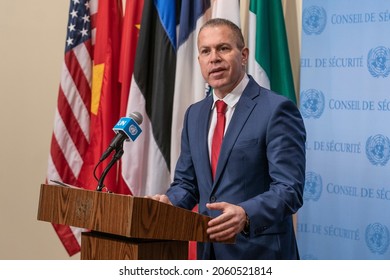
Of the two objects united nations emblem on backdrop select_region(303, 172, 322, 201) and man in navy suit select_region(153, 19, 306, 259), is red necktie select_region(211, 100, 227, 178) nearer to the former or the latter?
man in navy suit select_region(153, 19, 306, 259)

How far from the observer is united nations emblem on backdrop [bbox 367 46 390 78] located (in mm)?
3799

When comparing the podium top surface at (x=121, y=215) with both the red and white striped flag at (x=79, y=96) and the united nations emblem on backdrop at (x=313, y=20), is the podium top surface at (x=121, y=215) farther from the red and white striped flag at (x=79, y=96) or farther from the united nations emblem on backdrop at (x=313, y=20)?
the red and white striped flag at (x=79, y=96)

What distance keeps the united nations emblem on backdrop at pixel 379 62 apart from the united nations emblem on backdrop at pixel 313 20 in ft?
1.23

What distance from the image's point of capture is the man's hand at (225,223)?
94.6 inches

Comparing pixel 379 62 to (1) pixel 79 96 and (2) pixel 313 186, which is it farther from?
(1) pixel 79 96

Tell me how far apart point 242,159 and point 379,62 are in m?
1.41

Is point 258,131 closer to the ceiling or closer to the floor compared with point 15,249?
closer to the ceiling

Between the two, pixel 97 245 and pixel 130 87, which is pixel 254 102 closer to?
pixel 97 245

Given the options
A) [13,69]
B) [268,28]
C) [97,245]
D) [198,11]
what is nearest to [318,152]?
[268,28]

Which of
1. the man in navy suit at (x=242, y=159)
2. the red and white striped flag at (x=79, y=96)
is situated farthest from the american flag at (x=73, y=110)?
the man in navy suit at (x=242, y=159)

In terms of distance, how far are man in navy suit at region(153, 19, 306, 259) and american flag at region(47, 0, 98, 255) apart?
1.98m

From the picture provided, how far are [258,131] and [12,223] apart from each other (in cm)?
354

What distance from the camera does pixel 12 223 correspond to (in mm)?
5777

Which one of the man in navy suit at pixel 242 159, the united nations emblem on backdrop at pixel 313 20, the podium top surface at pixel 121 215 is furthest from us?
the united nations emblem on backdrop at pixel 313 20
